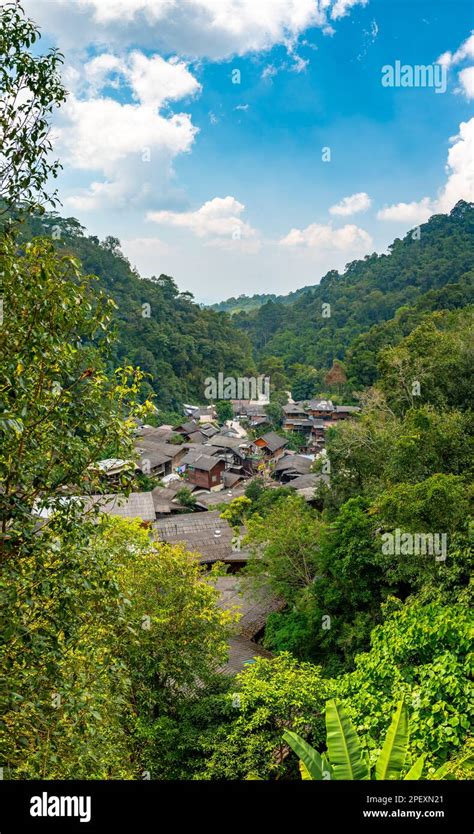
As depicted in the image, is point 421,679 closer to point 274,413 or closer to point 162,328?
point 274,413

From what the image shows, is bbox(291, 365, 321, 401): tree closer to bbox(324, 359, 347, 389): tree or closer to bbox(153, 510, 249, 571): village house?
bbox(324, 359, 347, 389): tree

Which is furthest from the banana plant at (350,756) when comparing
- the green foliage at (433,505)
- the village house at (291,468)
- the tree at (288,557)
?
the village house at (291,468)

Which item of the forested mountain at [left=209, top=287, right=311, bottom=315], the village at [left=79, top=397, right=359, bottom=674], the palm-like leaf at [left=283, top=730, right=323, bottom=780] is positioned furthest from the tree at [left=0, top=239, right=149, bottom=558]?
the forested mountain at [left=209, top=287, right=311, bottom=315]

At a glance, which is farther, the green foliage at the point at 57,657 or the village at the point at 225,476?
the village at the point at 225,476

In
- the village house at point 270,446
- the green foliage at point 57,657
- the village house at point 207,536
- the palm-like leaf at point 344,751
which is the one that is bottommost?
the village house at point 207,536

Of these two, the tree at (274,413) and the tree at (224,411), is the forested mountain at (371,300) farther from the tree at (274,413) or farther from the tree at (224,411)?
the tree at (224,411)

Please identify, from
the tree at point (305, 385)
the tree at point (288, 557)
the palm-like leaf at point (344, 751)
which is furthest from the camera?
the tree at point (305, 385)

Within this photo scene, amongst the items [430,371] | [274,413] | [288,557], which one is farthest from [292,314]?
[288,557]
